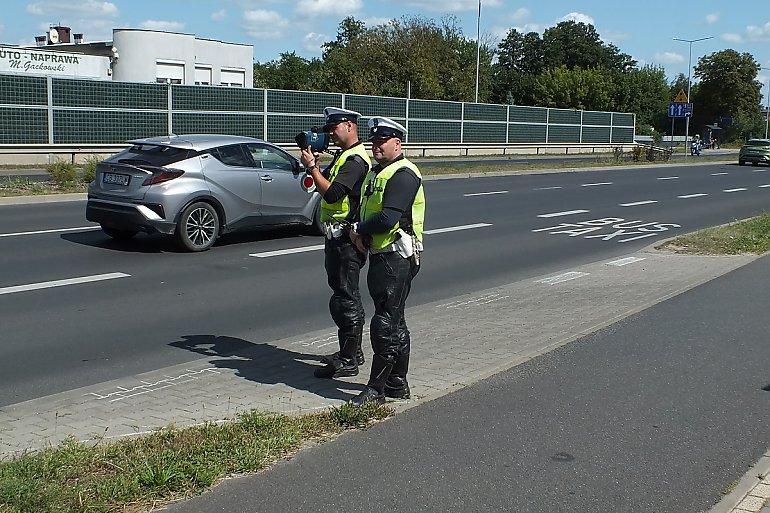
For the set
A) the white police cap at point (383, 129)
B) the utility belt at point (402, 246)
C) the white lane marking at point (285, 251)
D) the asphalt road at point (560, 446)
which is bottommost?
the asphalt road at point (560, 446)

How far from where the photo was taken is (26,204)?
1830 cm

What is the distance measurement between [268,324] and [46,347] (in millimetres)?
2005

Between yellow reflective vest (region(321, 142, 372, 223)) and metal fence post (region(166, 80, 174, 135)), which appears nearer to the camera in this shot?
yellow reflective vest (region(321, 142, 372, 223))

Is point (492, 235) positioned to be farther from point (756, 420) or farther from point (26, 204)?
point (756, 420)

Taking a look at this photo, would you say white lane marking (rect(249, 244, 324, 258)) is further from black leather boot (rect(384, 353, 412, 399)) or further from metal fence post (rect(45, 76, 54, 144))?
metal fence post (rect(45, 76, 54, 144))

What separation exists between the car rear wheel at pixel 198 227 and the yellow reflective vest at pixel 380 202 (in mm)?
7113

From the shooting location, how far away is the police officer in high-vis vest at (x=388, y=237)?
18.3 ft

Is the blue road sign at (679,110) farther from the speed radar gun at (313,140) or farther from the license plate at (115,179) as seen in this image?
the speed radar gun at (313,140)

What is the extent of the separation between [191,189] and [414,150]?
1283 inches

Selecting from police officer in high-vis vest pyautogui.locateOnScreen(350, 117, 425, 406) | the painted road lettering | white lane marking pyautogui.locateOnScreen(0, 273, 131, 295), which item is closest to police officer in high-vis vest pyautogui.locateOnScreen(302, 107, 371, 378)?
police officer in high-vis vest pyautogui.locateOnScreen(350, 117, 425, 406)

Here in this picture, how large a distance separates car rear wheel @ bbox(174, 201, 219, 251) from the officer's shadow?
4.72m

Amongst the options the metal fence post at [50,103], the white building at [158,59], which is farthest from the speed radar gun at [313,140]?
the white building at [158,59]

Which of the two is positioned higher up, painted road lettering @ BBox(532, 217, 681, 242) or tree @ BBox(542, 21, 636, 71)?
tree @ BBox(542, 21, 636, 71)

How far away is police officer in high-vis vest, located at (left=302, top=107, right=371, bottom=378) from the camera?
6355 millimetres
